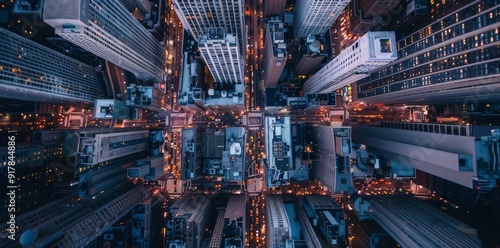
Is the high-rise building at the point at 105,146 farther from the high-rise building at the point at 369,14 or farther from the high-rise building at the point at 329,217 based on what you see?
the high-rise building at the point at 369,14

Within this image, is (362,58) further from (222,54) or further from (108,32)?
(108,32)

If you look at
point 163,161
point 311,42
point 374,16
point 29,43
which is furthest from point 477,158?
point 29,43

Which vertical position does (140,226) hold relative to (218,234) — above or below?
above

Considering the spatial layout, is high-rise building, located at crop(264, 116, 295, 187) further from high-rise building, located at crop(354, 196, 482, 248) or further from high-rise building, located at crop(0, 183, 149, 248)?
high-rise building, located at crop(0, 183, 149, 248)

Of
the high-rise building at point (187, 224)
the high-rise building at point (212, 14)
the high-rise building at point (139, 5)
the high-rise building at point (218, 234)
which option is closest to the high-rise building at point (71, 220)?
the high-rise building at point (187, 224)

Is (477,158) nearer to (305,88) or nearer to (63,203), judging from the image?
(305,88)

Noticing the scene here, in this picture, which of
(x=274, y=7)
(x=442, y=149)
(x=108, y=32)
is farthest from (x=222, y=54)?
(x=442, y=149)
